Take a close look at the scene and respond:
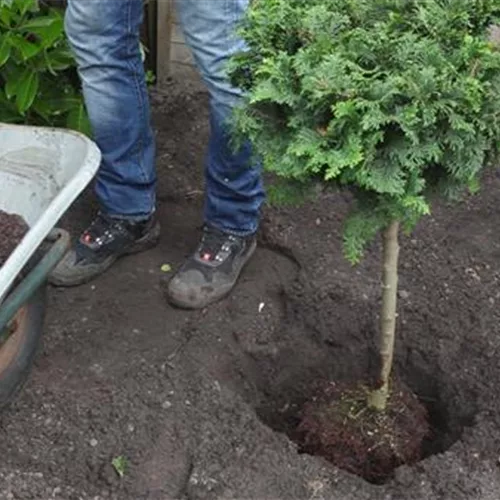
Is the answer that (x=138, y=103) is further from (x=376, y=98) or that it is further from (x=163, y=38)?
(x=376, y=98)

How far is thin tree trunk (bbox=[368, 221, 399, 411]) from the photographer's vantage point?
2.37 metres

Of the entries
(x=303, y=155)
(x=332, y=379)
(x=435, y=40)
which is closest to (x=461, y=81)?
(x=435, y=40)

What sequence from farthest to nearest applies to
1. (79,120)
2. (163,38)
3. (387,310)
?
(163,38)
(79,120)
(387,310)

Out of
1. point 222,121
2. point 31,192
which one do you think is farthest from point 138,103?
point 31,192

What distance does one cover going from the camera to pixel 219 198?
3.14 m

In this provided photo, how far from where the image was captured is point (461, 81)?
1.98 metres

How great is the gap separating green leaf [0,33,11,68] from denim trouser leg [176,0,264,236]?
2.43 ft

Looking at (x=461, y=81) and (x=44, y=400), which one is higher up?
(x=461, y=81)

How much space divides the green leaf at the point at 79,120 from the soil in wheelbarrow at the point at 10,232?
90cm

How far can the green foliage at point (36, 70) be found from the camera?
3.37 meters

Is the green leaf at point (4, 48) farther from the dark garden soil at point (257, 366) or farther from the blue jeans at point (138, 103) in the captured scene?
the dark garden soil at point (257, 366)

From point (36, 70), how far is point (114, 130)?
53 cm

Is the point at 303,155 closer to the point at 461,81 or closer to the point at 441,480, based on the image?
the point at 461,81

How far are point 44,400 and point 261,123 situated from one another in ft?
3.39
